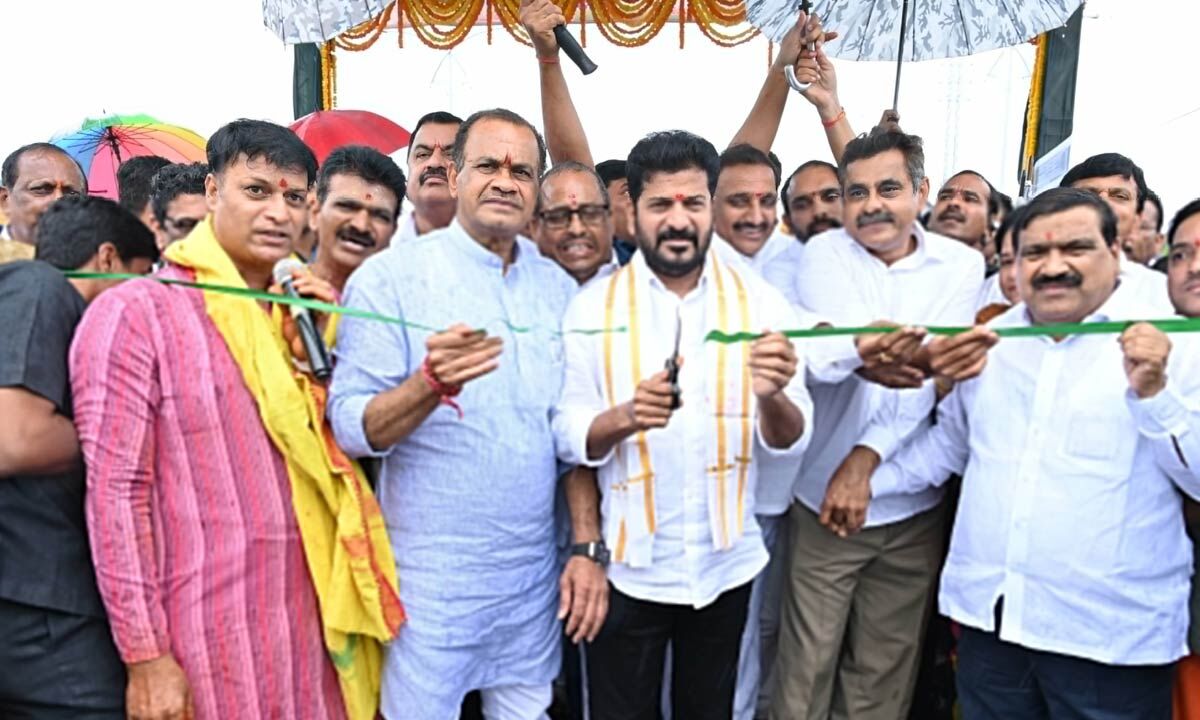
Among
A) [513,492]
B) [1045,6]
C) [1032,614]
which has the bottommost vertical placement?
[1032,614]

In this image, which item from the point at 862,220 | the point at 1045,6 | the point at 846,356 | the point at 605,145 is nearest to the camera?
the point at 846,356

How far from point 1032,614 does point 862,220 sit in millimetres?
1317

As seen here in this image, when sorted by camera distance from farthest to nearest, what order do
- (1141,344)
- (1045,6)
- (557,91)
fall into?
1. (1045,6)
2. (557,91)
3. (1141,344)

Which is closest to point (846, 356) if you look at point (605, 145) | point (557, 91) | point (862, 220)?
point (862, 220)

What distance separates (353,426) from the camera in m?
1.87

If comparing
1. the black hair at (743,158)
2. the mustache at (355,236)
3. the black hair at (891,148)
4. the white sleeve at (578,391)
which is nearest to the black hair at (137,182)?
the mustache at (355,236)

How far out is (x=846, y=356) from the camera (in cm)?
232

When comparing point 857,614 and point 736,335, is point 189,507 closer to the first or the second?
→ point 736,335

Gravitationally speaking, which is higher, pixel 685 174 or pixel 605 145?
pixel 605 145

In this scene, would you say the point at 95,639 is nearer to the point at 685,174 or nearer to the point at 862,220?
the point at 685,174

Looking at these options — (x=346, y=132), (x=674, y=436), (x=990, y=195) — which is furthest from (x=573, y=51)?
(x=346, y=132)

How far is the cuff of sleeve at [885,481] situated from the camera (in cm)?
Answer: 255

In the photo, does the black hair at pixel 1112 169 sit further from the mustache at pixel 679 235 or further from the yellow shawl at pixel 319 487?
the yellow shawl at pixel 319 487

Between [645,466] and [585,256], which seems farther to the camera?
[585,256]
